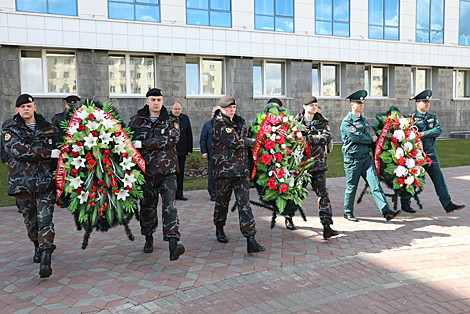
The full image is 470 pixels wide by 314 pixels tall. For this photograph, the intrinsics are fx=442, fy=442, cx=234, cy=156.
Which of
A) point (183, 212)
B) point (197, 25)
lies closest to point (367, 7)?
point (197, 25)

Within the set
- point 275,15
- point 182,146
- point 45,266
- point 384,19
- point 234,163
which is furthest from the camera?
point 384,19

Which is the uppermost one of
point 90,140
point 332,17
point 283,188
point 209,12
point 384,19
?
point 384,19

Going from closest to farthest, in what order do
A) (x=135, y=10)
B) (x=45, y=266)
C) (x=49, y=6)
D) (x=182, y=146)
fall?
(x=45, y=266)
(x=182, y=146)
(x=49, y=6)
(x=135, y=10)

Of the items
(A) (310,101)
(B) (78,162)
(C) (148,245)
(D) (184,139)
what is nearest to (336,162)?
(D) (184,139)

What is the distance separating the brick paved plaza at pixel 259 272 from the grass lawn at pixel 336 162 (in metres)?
4.01

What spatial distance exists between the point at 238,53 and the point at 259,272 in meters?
17.4

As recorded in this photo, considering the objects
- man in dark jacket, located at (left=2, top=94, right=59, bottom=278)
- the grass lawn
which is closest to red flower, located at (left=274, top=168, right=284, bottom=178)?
man in dark jacket, located at (left=2, top=94, right=59, bottom=278)

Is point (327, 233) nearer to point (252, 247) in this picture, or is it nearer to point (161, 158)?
point (252, 247)

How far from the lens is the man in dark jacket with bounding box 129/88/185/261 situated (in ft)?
18.7

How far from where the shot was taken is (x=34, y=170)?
5.30 m

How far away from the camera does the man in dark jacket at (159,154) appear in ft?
18.7

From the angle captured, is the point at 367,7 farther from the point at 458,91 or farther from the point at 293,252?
the point at 293,252

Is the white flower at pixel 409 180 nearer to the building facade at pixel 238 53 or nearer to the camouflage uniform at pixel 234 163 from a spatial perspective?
the camouflage uniform at pixel 234 163

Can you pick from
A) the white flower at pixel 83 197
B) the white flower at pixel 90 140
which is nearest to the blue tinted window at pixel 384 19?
the white flower at pixel 90 140
